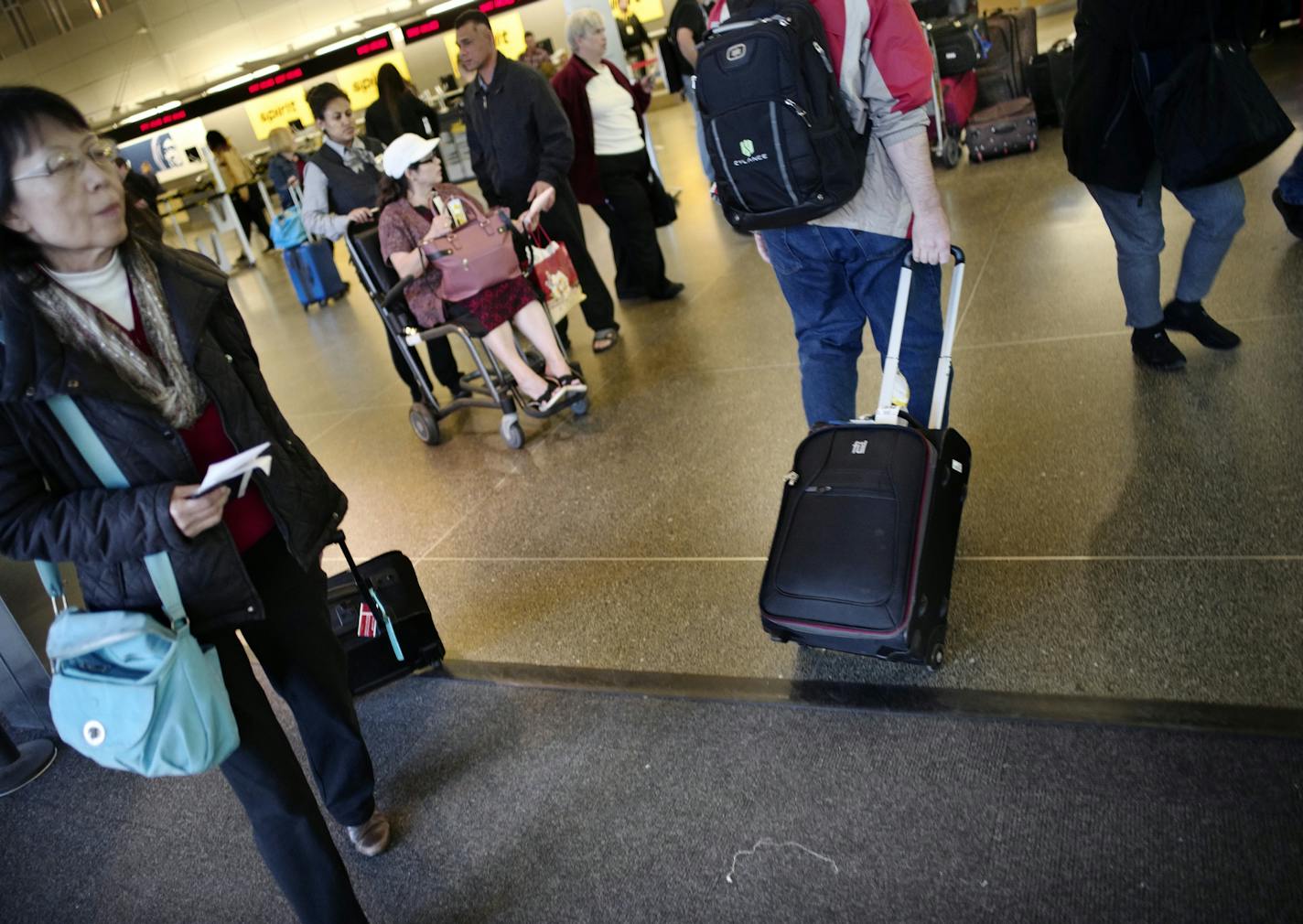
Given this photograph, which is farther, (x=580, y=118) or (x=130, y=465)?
(x=580, y=118)

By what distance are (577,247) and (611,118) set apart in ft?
2.67

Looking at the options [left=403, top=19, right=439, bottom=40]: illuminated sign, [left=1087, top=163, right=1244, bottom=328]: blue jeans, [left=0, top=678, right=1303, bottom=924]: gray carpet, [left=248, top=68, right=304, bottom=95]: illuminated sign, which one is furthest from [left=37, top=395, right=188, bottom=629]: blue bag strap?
[left=248, top=68, right=304, bottom=95]: illuminated sign

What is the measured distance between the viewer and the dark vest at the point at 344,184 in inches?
192

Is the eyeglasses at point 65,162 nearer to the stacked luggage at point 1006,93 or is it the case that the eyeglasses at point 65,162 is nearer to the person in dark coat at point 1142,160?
the person in dark coat at point 1142,160

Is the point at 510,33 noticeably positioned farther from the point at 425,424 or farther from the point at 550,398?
the point at 550,398

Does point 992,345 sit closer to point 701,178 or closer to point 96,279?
point 96,279

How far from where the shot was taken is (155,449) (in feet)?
5.51

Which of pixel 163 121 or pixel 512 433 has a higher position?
pixel 163 121

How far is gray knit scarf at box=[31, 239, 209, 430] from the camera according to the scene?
1590 millimetres

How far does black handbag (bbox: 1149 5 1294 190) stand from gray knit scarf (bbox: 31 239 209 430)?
271 centimetres

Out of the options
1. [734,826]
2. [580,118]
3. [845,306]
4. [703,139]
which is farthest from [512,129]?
[734,826]

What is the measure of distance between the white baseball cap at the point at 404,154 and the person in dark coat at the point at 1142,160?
2.55 meters

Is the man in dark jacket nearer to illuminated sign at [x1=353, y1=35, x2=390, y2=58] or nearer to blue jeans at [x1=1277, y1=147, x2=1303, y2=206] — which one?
blue jeans at [x1=1277, y1=147, x2=1303, y2=206]

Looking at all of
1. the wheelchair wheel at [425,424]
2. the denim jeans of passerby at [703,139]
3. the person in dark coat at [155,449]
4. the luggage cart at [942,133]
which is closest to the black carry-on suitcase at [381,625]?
the person in dark coat at [155,449]
